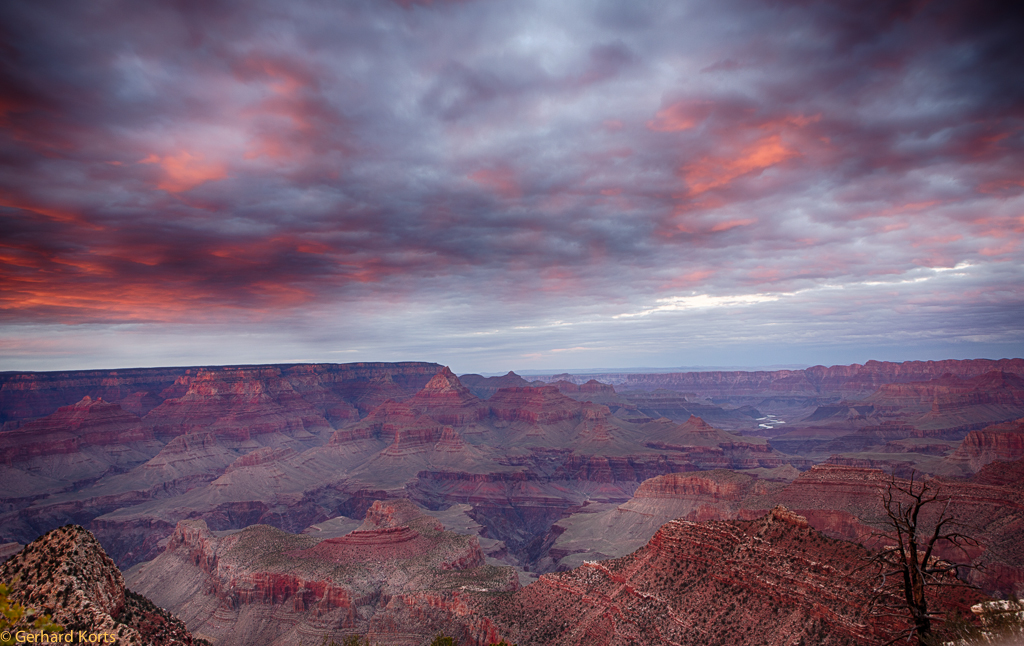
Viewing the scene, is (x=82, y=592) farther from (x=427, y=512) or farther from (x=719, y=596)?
(x=427, y=512)

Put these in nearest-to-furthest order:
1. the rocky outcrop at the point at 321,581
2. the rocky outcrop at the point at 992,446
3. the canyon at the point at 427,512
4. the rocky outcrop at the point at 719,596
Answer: the rocky outcrop at the point at 719,596, the rocky outcrop at the point at 321,581, the canyon at the point at 427,512, the rocky outcrop at the point at 992,446

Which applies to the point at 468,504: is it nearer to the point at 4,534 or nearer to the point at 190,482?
the point at 190,482

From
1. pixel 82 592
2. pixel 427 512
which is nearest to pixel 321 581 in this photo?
pixel 82 592

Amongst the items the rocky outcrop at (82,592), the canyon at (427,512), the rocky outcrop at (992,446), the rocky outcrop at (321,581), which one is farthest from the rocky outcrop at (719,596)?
the rocky outcrop at (992,446)

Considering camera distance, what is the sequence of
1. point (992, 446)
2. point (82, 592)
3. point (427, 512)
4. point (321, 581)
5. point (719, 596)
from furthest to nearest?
point (992, 446) < point (427, 512) < point (321, 581) < point (719, 596) < point (82, 592)

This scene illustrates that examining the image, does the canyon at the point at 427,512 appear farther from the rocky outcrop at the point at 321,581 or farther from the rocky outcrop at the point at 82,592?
the rocky outcrop at the point at 82,592

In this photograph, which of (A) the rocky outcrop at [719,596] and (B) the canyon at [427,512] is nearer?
(A) the rocky outcrop at [719,596]
